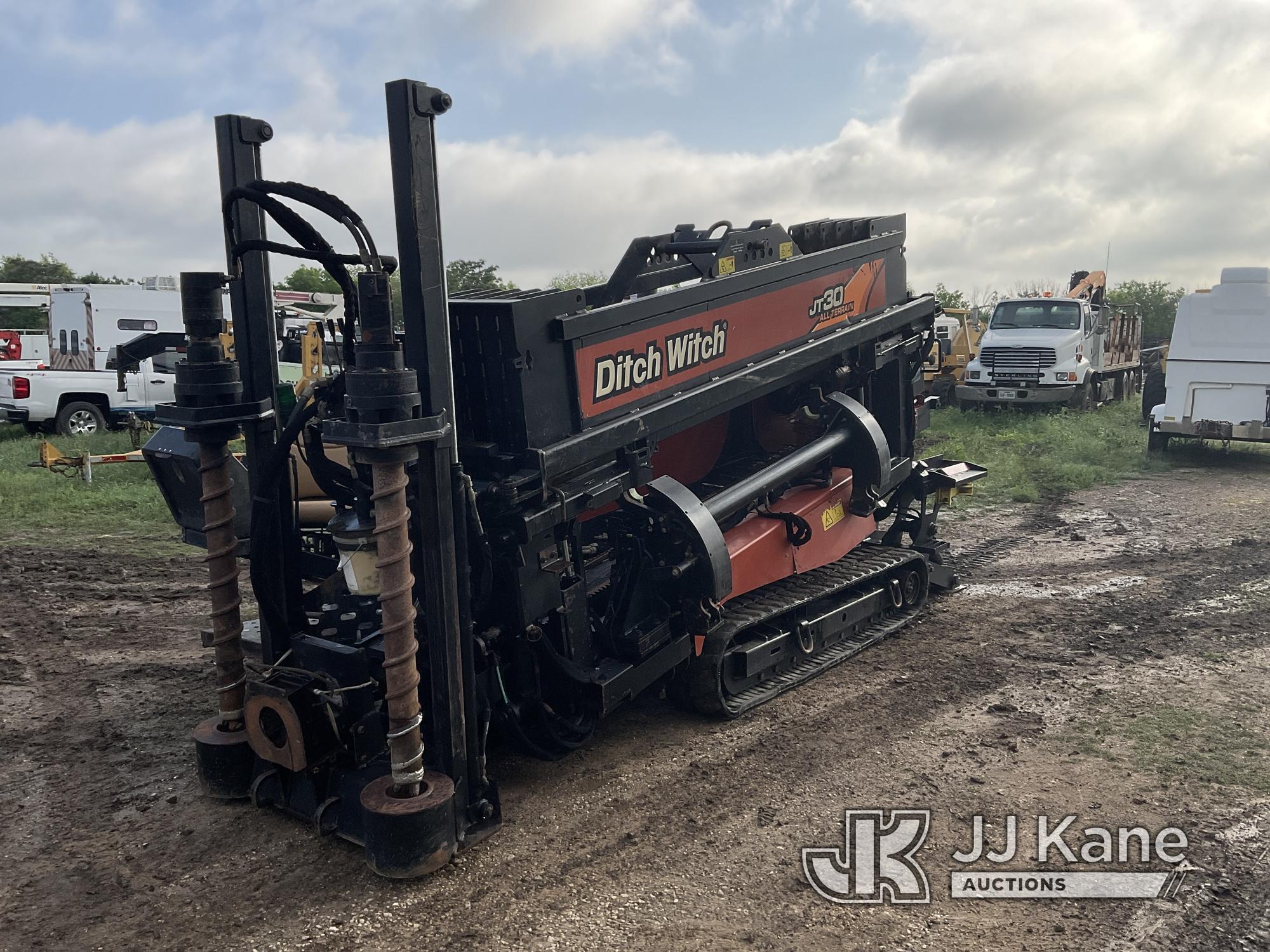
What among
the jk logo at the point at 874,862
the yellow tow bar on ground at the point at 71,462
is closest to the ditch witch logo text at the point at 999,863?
the jk logo at the point at 874,862

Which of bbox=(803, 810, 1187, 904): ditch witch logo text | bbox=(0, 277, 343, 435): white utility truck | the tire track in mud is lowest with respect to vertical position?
the tire track in mud

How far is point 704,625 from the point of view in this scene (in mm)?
4848

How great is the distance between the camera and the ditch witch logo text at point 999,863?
364 centimetres

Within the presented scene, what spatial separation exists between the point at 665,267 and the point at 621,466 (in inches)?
42.2

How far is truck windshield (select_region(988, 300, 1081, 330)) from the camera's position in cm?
1864

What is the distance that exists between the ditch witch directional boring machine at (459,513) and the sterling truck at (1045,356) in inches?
514

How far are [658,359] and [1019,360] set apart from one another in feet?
48.0

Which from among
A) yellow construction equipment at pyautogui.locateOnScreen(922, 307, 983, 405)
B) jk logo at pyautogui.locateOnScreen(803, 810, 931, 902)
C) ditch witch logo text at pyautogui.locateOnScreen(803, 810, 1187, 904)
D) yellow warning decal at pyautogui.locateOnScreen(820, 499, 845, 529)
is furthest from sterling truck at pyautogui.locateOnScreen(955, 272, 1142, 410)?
jk logo at pyautogui.locateOnScreen(803, 810, 931, 902)

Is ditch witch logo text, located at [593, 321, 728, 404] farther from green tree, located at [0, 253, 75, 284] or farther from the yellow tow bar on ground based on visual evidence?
green tree, located at [0, 253, 75, 284]

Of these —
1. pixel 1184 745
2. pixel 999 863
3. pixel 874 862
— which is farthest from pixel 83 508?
pixel 1184 745

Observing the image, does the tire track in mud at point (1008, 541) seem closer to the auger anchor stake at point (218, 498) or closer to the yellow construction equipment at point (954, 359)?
the auger anchor stake at point (218, 498)

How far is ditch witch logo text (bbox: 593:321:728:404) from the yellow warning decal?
53.9 inches

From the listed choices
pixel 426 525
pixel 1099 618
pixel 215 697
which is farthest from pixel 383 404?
pixel 1099 618

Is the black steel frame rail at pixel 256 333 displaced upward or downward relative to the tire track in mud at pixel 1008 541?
upward
